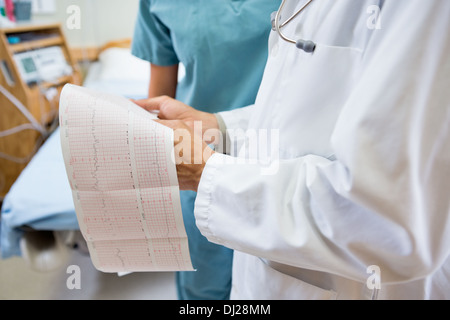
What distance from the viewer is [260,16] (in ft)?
2.25

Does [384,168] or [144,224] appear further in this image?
[144,224]

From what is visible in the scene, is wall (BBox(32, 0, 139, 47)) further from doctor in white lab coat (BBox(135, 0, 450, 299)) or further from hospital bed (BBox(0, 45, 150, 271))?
doctor in white lab coat (BBox(135, 0, 450, 299))

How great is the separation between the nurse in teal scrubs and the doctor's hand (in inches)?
12.8

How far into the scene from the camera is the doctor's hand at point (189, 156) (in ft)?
1.46

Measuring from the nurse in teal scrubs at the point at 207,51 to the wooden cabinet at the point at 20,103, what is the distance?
1161 millimetres

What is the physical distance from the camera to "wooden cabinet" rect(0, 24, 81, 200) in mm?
1674

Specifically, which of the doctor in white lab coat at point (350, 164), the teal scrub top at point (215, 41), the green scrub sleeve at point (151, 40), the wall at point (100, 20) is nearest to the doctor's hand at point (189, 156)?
the doctor in white lab coat at point (350, 164)

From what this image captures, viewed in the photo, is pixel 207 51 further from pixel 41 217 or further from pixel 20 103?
pixel 20 103

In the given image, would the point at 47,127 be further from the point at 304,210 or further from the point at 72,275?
the point at 304,210

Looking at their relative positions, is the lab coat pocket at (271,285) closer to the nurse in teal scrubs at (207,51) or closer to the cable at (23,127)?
the nurse in teal scrubs at (207,51)
